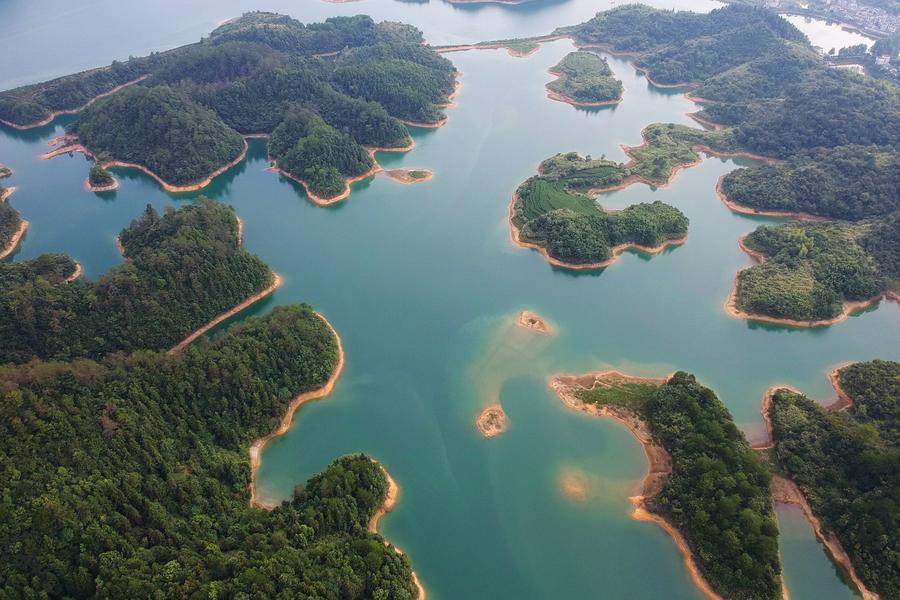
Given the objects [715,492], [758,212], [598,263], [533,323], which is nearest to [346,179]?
[598,263]

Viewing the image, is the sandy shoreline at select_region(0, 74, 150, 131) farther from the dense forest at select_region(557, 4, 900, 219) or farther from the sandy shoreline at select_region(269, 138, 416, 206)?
the dense forest at select_region(557, 4, 900, 219)

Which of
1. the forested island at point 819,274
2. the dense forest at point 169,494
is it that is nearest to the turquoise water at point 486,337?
the forested island at point 819,274

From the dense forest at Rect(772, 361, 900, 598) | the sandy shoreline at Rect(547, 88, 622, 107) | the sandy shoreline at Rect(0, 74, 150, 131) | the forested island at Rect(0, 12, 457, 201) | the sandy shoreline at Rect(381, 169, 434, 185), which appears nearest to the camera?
the dense forest at Rect(772, 361, 900, 598)

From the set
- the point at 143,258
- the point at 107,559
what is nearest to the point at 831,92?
the point at 143,258

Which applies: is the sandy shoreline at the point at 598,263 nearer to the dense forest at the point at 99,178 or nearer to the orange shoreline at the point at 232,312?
the orange shoreline at the point at 232,312

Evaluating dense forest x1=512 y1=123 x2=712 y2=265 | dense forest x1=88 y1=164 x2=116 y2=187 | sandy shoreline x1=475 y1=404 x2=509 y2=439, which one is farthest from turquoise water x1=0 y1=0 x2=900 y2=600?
dense forest x1=512 y1=123 x2=712 y2=265

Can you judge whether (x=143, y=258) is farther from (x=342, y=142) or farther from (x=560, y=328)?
(x=560, y=328)
